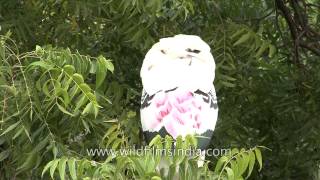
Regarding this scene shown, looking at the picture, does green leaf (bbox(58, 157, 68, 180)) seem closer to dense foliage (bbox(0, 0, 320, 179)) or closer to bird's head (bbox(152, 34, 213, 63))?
dense foliage (bbox(0, 0, 320, 179))

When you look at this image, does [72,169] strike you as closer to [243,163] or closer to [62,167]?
[62,167]

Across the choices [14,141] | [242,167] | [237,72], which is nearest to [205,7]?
[237,72]

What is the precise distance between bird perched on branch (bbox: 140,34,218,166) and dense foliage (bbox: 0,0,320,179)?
77mm

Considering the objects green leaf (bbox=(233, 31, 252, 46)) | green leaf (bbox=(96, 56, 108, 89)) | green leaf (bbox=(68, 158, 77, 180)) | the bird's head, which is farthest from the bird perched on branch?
green leaf (bbox=(233, 31, 252, 46))

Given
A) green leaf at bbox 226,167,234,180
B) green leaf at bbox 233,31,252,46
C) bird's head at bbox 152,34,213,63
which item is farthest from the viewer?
green leaf at bbox 233,31,252,46

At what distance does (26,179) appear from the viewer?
1447mm

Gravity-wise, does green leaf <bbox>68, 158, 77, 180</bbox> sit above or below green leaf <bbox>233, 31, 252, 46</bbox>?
below

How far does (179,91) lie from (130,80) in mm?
624

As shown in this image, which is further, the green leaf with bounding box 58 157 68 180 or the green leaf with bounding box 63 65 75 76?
the green leaf with bounding box 63 65 75 76

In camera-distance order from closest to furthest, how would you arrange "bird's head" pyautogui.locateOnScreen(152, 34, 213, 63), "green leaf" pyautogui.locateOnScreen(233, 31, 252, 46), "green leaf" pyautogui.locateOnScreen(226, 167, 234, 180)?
"green leaf" pyautogui.locateOnScreen(226, 167, 234, 180), "bird's head" pyautogui.locateOnScreen(152, 34, 213, 63), "green leaf" pyautogui.locateOnScreen(233, 31, 252, 46)

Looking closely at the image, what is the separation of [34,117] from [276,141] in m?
1.09

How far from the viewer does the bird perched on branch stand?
1.18m

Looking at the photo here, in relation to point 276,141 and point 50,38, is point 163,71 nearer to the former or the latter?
point 50,38

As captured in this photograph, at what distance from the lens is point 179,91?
3.90 ft
